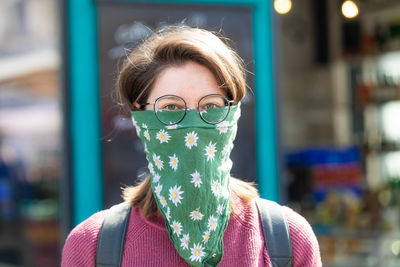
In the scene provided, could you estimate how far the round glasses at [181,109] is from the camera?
1.57 metres

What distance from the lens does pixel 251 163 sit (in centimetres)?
327

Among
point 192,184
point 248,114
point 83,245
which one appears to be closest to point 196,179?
point 192,184

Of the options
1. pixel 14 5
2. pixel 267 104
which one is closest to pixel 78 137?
pixel 267 104

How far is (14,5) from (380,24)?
405 cm

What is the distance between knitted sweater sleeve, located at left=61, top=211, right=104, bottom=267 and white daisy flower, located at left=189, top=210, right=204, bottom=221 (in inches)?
10.3

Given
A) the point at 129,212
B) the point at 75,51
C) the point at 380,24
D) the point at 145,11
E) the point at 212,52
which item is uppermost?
the point at 380,24

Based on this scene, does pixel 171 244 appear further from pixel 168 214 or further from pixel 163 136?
pixel 163 136

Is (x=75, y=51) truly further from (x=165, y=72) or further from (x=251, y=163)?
(x=165, y=72)

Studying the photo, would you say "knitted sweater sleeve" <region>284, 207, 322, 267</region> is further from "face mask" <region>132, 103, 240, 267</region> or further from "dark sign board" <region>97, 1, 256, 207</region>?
"dark sign board" <region>97, 1, 256, 207</region>

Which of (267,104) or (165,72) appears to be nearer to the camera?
(165,72)

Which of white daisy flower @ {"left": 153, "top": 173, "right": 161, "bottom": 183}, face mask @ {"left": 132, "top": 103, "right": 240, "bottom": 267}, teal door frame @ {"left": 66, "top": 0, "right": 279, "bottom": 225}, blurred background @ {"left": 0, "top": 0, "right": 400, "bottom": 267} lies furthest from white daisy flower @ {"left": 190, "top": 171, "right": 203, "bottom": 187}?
teal door frame @ {"left": 66, "top": 0, "right": 279, "bottom": 225}

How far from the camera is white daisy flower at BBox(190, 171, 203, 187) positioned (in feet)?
5.11

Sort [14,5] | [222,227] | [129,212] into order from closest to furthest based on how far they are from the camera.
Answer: [222,227], [129,212], [14,5]

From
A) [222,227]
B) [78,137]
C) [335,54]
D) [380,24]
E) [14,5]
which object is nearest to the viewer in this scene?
[222,227]
